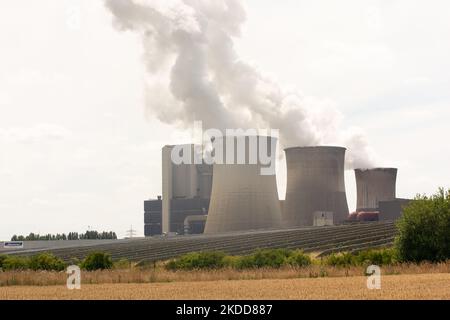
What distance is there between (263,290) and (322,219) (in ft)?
212

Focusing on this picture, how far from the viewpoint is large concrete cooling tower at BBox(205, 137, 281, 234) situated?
69.7 metres

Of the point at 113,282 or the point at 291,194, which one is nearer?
the point at 113,282

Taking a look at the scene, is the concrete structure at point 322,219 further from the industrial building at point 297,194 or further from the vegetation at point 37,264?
the vegetation at point 37,264

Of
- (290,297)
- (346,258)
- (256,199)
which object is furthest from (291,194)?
(290,297)

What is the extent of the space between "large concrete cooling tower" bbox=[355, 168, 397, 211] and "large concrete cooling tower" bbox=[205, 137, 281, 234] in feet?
56.3

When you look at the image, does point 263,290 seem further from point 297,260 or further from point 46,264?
point 46,264

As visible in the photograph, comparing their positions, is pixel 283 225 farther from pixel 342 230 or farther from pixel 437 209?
pixel 437 209

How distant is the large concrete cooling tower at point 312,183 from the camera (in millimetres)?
77438

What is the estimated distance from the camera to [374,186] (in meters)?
91.8

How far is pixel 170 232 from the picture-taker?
121375 mm

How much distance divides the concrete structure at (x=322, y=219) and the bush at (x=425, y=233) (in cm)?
4781

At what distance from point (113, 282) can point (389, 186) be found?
229 ft

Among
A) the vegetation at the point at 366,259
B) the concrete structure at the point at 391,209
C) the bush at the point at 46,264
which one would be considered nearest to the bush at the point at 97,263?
the bush at the point at 46,264

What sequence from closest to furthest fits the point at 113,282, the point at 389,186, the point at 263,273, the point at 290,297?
the point at 290,297
the point at 113,282
the point at 263,273
the point at 389,186
